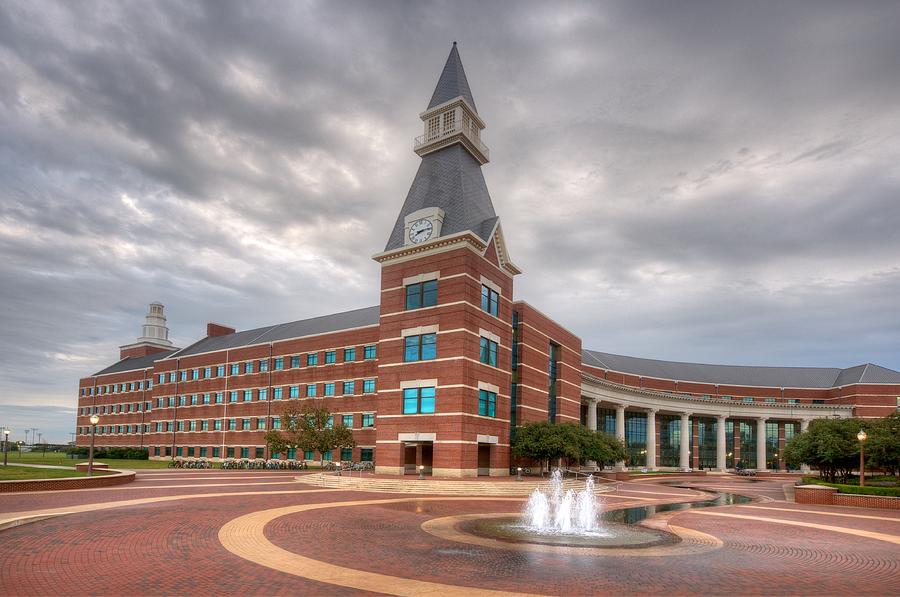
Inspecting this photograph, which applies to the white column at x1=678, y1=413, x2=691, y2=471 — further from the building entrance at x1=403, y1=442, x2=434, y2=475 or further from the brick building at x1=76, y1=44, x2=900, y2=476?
the building entrance at x1=403, y1=442, x2=434, y2=475

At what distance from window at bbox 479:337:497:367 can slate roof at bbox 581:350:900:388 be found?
51.3 meters

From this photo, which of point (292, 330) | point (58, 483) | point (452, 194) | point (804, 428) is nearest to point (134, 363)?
point (292, 330)

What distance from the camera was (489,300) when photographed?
4662cm

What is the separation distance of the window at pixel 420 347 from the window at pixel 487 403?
4597 millimetres

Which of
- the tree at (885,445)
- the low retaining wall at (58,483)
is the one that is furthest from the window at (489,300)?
the tree at (885,445)

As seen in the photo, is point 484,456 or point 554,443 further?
point 484,456

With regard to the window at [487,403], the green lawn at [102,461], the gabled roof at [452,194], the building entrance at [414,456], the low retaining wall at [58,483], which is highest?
the gabled roof at [452,194]

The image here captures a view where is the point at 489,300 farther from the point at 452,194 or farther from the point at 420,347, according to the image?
the point at 452,194

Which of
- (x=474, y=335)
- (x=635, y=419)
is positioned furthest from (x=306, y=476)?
(x=635, y=419)

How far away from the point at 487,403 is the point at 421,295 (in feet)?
31.0

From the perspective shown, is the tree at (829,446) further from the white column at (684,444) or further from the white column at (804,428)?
the white column at (804,428)

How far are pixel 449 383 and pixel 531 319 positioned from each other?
1488cm

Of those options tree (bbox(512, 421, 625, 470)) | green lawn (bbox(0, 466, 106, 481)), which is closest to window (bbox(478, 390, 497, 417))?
tree (bbox(512, 421, 625, 470))

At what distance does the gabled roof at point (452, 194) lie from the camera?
4588cm
